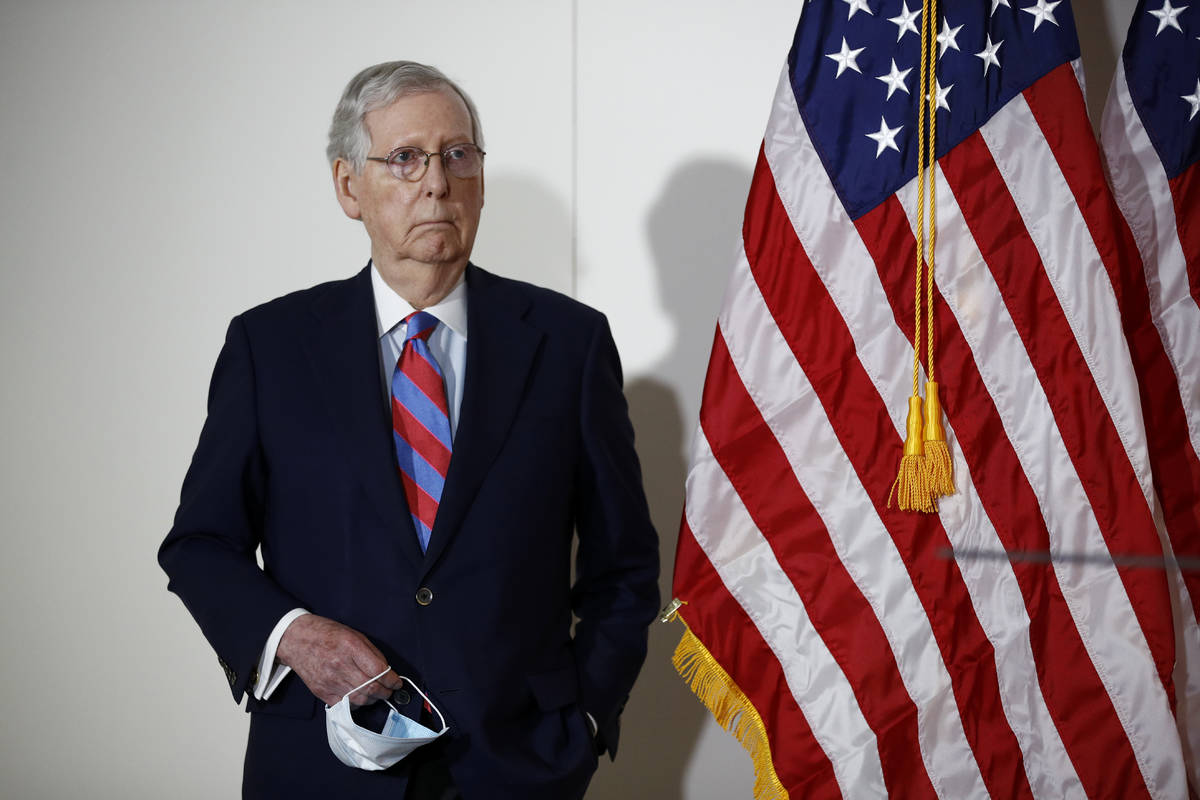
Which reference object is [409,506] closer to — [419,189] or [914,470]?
[419,189]

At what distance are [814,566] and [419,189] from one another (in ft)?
3.00

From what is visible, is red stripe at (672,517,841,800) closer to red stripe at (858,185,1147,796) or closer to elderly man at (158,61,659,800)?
elderly man at (158,61,659,800)

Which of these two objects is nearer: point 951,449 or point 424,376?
point 424,376

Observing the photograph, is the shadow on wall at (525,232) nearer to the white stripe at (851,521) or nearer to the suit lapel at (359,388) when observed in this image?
the white stripe at (851,521)

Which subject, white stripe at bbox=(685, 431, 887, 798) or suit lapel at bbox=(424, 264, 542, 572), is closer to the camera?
suit lapel at bbox=(424, 264, 542, 572)

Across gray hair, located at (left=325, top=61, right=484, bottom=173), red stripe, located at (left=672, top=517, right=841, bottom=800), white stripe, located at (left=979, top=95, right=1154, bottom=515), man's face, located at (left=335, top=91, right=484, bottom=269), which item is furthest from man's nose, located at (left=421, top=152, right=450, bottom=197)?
white stripe, located at (left=979, top=95, right=1154, bottom=515)

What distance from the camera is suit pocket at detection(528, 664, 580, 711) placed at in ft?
5.30

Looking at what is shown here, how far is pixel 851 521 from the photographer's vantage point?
72.6 inches

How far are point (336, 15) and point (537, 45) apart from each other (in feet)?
1.50

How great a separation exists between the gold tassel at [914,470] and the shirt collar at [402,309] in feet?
2.44

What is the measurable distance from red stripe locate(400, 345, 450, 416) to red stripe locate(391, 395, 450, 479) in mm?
41

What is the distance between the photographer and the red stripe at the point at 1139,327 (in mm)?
1831

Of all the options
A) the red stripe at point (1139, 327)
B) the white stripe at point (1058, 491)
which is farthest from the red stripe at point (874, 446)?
the red stripe at point (1139, 327)

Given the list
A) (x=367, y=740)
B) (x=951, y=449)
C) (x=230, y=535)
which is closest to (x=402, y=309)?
(x=230, y=535)
